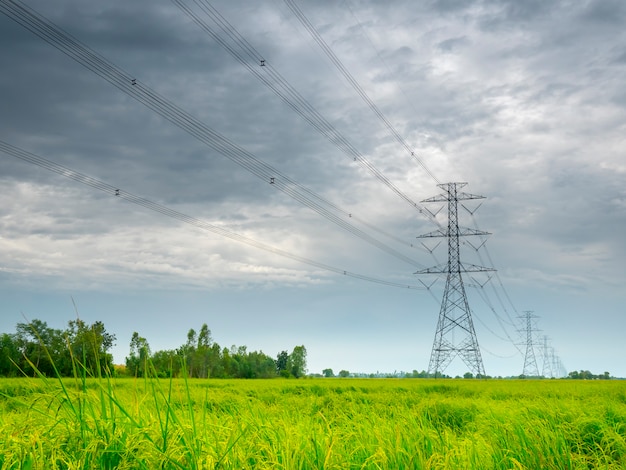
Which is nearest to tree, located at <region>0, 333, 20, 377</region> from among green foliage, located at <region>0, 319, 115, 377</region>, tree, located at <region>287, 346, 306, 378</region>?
green foliage, located at <region>0, 319, 115, 377</region>

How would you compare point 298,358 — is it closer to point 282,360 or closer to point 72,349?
point 282,360

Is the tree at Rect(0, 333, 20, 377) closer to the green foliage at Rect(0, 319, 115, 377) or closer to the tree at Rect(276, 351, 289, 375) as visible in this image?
the green foliage at Rect(0, 319, 115, 377)

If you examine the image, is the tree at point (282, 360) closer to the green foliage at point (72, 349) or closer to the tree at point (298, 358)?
the tree at point (298, 358)

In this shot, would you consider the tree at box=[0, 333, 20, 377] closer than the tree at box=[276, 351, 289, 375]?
Yes

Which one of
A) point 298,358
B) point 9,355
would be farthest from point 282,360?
point 9,355

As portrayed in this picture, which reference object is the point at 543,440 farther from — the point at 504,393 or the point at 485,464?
the point at 504,393

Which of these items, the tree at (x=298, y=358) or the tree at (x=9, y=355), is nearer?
the tree at (x=9, y=355)

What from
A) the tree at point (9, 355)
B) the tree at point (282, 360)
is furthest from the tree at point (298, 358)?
the tree at point (9, 355)

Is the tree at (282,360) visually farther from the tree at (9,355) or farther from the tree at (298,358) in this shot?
the tree at (9,355)

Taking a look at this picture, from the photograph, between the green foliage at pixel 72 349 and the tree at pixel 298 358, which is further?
the tree at pixel 298 358

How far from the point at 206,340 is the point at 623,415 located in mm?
87585

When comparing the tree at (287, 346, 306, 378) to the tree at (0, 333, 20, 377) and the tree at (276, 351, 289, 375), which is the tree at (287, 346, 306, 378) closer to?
the tree at (276, 351, 289, 375)

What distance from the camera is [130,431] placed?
4.29 meters

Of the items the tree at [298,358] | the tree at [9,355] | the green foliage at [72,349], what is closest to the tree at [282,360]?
the tree at [298,358]
